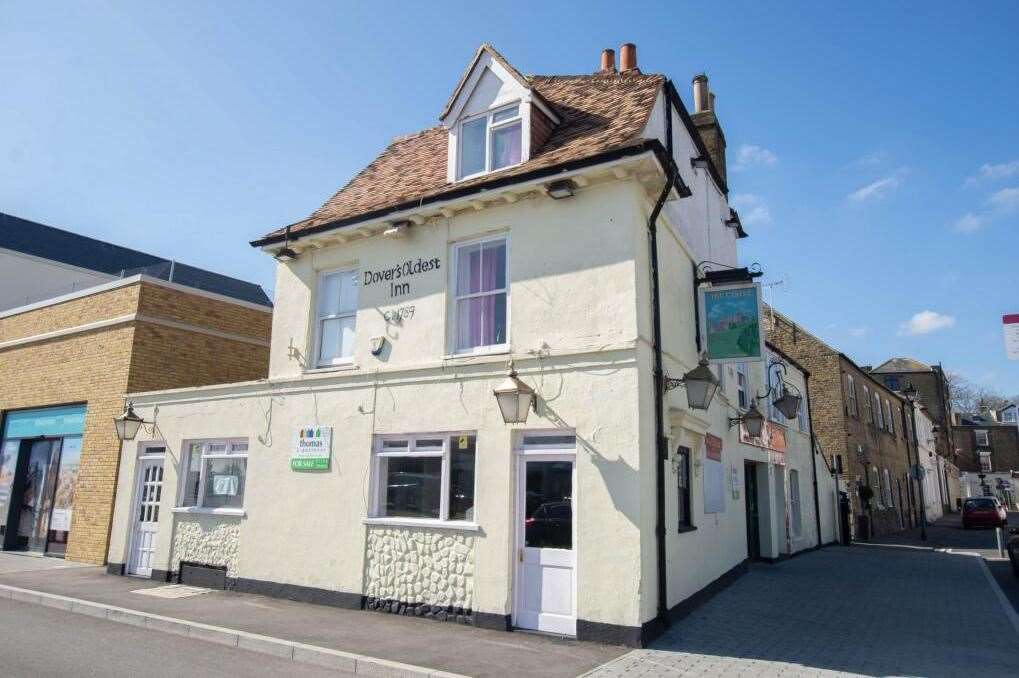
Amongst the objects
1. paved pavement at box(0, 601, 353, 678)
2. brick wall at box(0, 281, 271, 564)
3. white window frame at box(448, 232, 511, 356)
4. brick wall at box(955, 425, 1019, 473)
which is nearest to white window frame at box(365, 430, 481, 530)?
white window frame at box(448, 232, 511, 356)

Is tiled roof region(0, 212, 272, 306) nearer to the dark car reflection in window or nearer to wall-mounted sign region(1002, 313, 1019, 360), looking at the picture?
the dark car reflection in window

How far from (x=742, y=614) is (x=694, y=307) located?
5.05m

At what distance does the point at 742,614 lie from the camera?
32.3 ft

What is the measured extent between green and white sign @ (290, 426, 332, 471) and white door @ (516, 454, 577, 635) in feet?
12.1

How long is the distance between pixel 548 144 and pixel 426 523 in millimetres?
6185

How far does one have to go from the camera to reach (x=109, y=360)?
14984mm

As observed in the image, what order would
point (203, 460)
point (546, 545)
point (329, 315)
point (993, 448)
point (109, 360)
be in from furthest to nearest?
point (993, 448), point (109, 360), point (203, 460), point (329, 315), point (546, 545)

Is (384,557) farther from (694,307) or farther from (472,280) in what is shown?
(694,307)

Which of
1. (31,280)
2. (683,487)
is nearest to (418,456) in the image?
(683,487)

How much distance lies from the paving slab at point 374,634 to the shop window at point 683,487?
110 inches

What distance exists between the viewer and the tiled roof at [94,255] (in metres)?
26.7

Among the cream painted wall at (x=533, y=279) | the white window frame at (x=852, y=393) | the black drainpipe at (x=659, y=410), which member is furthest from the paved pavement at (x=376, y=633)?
the white window frame at (x=852, y=393)

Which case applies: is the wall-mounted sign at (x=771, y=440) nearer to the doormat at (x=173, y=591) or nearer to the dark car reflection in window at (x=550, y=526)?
the dark car reflection in window at (x=550, y=526)

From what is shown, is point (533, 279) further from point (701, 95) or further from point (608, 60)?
point (701, 95)
